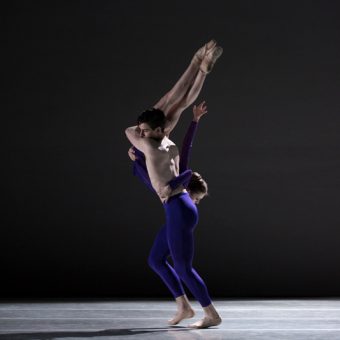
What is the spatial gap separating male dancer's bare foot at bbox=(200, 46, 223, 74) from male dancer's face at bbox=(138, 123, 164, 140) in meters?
0.39

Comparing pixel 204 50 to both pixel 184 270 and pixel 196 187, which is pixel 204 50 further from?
pixel 184 270

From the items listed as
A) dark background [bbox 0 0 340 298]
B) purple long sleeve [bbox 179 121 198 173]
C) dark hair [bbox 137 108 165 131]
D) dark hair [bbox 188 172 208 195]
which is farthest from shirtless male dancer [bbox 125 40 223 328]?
dark background [bbox 0 0 340 298]

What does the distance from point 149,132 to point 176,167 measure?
243mm

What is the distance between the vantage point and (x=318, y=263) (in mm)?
6418

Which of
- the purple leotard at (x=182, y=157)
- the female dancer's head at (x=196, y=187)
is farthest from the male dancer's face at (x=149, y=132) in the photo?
the female dancer's head at (x=196, y=187)

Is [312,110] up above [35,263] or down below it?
above

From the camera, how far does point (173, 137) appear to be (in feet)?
20.7

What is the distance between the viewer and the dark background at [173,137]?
628cm

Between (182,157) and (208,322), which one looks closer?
(208,322)

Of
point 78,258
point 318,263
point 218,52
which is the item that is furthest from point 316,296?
point 218,52

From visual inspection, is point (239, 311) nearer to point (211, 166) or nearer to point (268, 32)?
point (211, 166)

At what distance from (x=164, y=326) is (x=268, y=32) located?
3.15 m

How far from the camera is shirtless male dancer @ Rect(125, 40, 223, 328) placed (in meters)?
4.00

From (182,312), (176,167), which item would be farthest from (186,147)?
(182,312)
